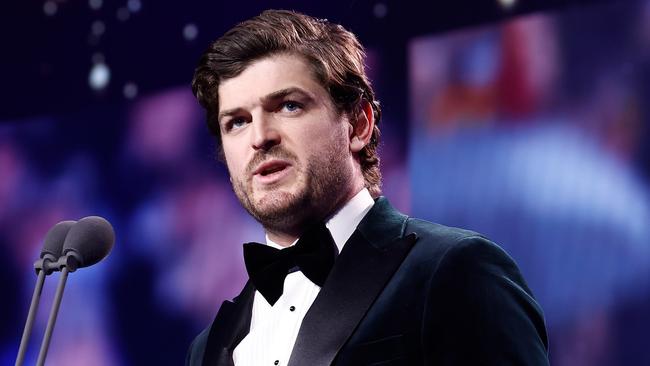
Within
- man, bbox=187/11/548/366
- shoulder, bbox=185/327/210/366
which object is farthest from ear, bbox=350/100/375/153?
shoulder, bbox=185/327/210/366

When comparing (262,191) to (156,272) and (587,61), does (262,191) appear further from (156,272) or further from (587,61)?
(156,272)

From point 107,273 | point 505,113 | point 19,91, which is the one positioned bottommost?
point 107,273

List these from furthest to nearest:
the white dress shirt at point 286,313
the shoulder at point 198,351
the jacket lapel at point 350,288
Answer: the shoulder at point 198,351, the white dress shirt at point 286,313, the jacket lapel at point 350,288

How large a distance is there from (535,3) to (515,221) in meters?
0.64

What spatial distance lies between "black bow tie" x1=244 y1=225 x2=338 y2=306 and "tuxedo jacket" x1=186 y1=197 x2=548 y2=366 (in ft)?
0.16

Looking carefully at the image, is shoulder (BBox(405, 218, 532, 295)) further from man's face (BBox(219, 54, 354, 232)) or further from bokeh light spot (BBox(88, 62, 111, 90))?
bokeh light spot (BBox(88, 62, 111, 90))

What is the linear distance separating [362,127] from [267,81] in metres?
0.27

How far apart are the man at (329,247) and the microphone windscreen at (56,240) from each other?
1.18ft

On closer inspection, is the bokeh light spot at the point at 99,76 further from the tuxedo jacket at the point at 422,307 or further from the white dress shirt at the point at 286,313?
the tuxedo jacket at the point at 422,307

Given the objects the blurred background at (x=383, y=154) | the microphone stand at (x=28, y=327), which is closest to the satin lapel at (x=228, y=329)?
the microphone stand at (x=28, y=327)

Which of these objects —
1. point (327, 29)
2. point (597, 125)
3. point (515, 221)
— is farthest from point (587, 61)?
point (327, 29)

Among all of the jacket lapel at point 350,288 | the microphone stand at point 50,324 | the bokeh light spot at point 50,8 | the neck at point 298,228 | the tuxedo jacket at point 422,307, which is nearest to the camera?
the microphone stand at point 50,324

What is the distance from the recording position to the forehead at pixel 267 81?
5.89 feet

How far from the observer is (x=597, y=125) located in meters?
2.60
